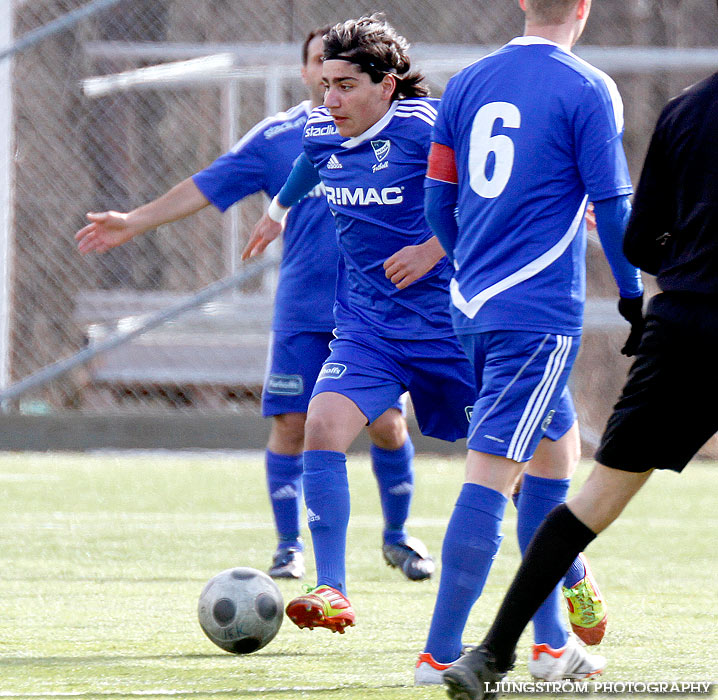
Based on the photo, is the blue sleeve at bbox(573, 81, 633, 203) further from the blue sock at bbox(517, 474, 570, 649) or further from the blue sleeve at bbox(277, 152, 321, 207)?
the blue sleeve at bbox(277, 152, 321, 207)

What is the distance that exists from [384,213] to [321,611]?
1.28 meters

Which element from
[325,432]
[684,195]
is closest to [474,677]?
[684,195]

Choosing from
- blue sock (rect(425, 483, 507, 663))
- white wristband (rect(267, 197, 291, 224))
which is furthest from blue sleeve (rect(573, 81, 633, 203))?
white wristband (rect(267, 197, 291, 224))

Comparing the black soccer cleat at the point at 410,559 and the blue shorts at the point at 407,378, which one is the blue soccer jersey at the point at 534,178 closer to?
the blue shorts at the point at 407,378

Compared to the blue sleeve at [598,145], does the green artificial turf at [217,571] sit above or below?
below

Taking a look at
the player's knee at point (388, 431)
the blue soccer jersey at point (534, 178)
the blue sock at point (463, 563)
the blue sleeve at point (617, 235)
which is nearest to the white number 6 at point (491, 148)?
the blue soccer jersey at point (534, 178)

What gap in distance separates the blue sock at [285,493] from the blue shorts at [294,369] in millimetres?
207

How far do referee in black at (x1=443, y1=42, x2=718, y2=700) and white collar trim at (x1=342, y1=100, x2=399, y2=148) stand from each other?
4.65 feet

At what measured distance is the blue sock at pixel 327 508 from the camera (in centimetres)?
411

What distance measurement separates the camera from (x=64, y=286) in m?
13.0

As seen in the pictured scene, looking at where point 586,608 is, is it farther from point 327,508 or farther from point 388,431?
point 388,431

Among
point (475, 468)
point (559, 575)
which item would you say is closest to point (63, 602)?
point (475, 468)

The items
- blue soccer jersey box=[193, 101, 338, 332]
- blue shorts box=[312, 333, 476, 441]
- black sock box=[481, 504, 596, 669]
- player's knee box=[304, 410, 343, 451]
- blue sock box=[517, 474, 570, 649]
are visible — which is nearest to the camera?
black sock box=[481, 504, 596, 669]

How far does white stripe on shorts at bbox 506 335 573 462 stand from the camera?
136 inches
